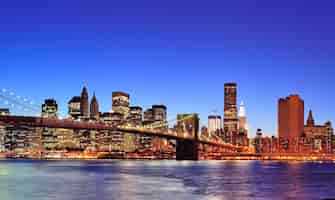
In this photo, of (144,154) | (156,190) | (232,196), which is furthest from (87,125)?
(144,154)

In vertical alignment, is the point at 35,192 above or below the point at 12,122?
below

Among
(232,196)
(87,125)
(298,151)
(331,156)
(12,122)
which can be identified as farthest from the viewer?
(298,151)

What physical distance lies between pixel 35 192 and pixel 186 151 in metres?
69.5

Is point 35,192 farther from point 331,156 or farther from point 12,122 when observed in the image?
point 331,156

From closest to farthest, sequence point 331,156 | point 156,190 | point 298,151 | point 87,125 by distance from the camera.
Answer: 1. point 156,190
2. point 87,125
3. point 331,156
4. point 298,151

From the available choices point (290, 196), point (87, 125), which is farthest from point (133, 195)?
point (87, 125)

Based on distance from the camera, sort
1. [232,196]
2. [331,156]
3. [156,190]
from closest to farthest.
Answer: [232,196]
[156,190]
[331,156]

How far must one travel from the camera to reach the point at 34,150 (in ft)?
513

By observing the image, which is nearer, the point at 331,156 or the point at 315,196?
the point at 315,196

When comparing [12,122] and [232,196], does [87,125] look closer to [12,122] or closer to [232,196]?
[12,122]

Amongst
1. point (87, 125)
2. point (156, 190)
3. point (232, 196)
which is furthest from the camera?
point (87, 125)

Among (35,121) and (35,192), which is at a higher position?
(35,121)

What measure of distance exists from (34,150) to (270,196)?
435 ft

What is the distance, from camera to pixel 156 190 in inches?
1309
